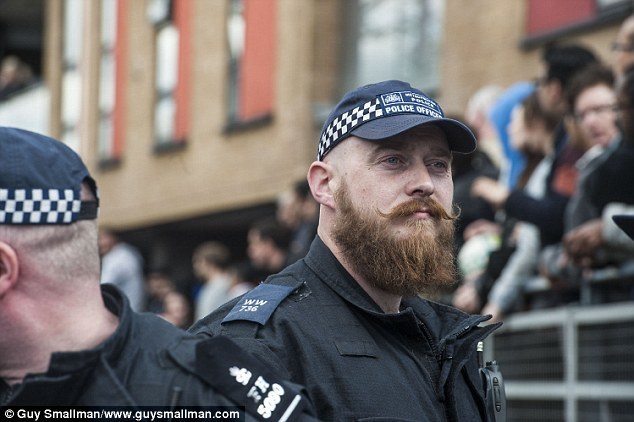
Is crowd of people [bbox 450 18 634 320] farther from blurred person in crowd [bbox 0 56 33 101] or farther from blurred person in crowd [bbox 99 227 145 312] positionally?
blurred person in crowd [bbox 0 56 33 101]

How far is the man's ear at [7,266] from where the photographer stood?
2604 millimetres

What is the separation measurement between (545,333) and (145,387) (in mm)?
4427

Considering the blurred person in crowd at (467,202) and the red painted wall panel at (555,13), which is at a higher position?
the red painted wall panel at (555,13)

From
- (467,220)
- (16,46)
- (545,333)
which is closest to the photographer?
(545,333)

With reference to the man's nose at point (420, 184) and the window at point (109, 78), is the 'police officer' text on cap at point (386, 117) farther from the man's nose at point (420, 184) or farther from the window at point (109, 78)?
the window at point (109, 78)

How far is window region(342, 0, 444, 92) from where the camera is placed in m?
14.5

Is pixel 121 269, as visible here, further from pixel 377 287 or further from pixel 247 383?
pixel 247 383

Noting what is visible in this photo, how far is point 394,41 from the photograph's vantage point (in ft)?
49.8

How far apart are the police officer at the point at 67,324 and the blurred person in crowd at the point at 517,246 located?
4.24m

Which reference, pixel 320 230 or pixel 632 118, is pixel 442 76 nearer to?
pixel 632 118

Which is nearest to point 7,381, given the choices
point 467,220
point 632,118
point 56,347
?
point 56,347

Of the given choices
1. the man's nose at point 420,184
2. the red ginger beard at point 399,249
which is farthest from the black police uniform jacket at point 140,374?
the man's nose at point 420,184

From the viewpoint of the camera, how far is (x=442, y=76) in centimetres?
1348

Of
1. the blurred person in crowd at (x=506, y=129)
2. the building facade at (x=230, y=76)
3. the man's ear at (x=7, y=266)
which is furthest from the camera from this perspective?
the building facade at (x=230, y=76)
